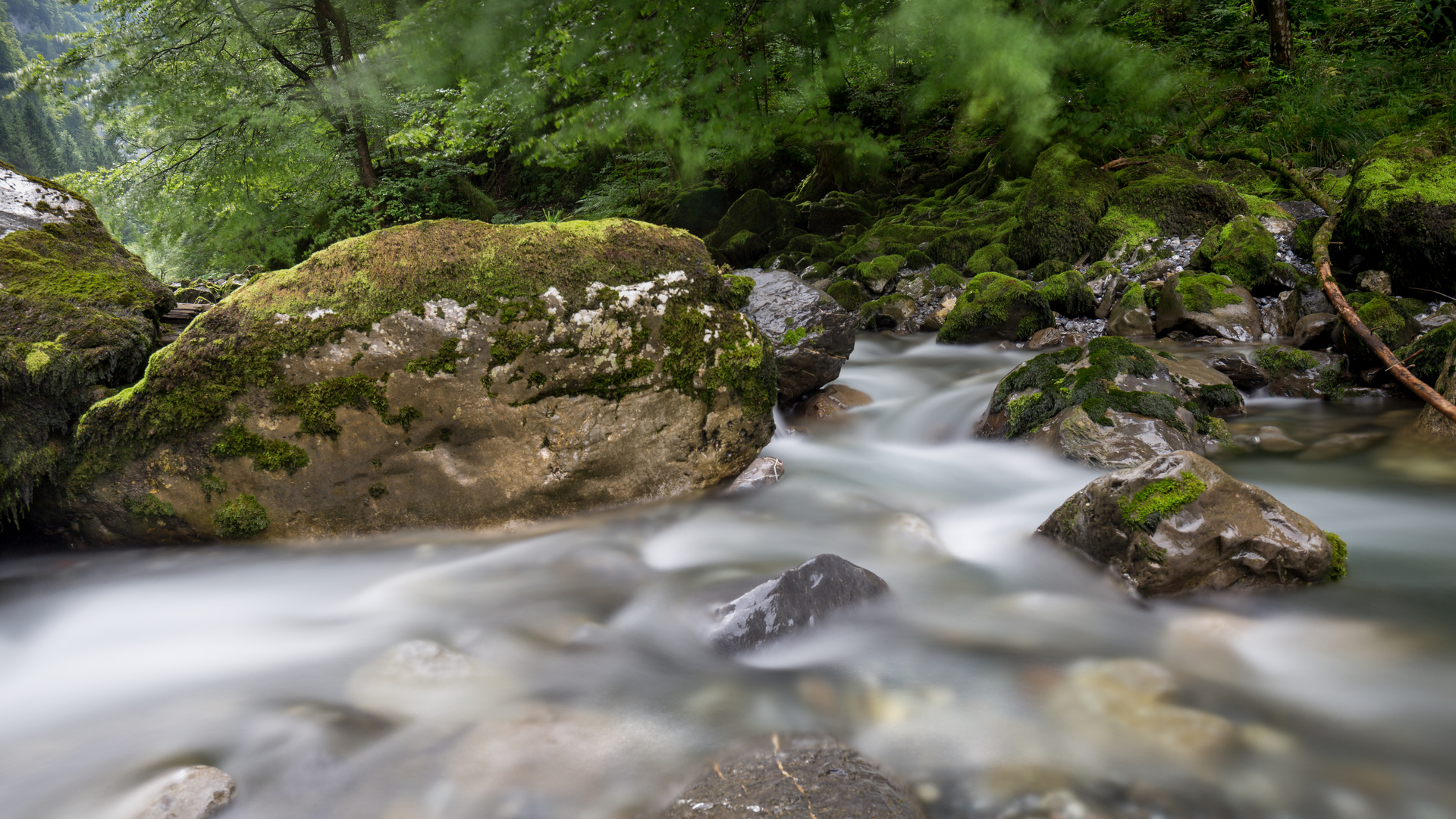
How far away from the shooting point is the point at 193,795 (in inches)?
84.1

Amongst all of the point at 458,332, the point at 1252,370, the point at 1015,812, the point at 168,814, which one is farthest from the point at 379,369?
the point at 1252,370

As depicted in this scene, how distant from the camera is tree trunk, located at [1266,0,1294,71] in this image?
12367 millimetres

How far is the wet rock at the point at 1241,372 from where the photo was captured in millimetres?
6402

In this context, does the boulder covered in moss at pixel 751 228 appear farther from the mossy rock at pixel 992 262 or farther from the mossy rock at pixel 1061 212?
the mossy rock at pixel 1061 212

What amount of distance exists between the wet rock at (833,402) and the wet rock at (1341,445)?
354 centimetres

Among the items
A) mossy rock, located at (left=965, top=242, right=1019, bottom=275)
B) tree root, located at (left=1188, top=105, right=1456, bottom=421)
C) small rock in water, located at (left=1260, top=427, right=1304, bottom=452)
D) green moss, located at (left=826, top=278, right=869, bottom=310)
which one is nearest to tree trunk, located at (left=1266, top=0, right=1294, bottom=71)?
tree root, located at (left=1188, top=105, right=1456, bottom=421)

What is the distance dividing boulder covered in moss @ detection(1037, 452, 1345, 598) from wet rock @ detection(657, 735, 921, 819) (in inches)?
70.5

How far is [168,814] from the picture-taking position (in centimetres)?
211

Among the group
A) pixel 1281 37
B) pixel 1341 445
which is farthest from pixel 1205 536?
pixel 1281 37

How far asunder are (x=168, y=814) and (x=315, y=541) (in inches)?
82.1

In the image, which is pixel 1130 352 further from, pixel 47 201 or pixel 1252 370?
pixel 47 201

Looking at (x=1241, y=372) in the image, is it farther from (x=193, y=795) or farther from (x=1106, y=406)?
(x=193, y=795)

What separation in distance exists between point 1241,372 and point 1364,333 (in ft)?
2.93

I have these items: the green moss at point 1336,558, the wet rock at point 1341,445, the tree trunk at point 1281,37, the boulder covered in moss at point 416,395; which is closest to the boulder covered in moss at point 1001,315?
the wet rock at point 1341,445
